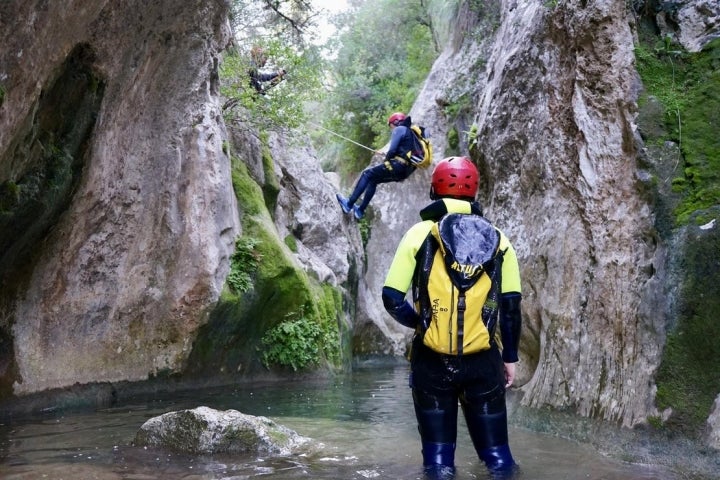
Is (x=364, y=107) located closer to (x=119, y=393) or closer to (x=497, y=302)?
(x=119, y=393)

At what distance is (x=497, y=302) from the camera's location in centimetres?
407

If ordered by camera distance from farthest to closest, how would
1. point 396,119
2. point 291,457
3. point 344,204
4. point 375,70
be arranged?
1. point 375,70
2. point 344,204
3. point 396,119
4. point 291,457

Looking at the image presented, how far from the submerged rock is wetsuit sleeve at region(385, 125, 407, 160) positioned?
8652 mm

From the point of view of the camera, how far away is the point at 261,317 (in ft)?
36.2

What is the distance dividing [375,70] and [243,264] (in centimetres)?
1874

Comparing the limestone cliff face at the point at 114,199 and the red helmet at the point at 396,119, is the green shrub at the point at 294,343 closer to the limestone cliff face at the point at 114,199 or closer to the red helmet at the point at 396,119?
the limestone cliff face at the point at 114,199

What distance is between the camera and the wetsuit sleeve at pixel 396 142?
13352 mm

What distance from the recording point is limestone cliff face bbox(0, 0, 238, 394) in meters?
6.95

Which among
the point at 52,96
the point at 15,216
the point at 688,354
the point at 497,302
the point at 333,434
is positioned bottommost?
the point at 333,434

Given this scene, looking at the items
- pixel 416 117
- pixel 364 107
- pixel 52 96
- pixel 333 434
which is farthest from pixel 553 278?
pixel 364 107

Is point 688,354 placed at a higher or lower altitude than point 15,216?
lower

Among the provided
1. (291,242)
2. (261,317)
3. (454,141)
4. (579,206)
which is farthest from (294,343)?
(454,141)

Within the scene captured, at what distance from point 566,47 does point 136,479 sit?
551 cm

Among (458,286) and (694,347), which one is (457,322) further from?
(694,347)
